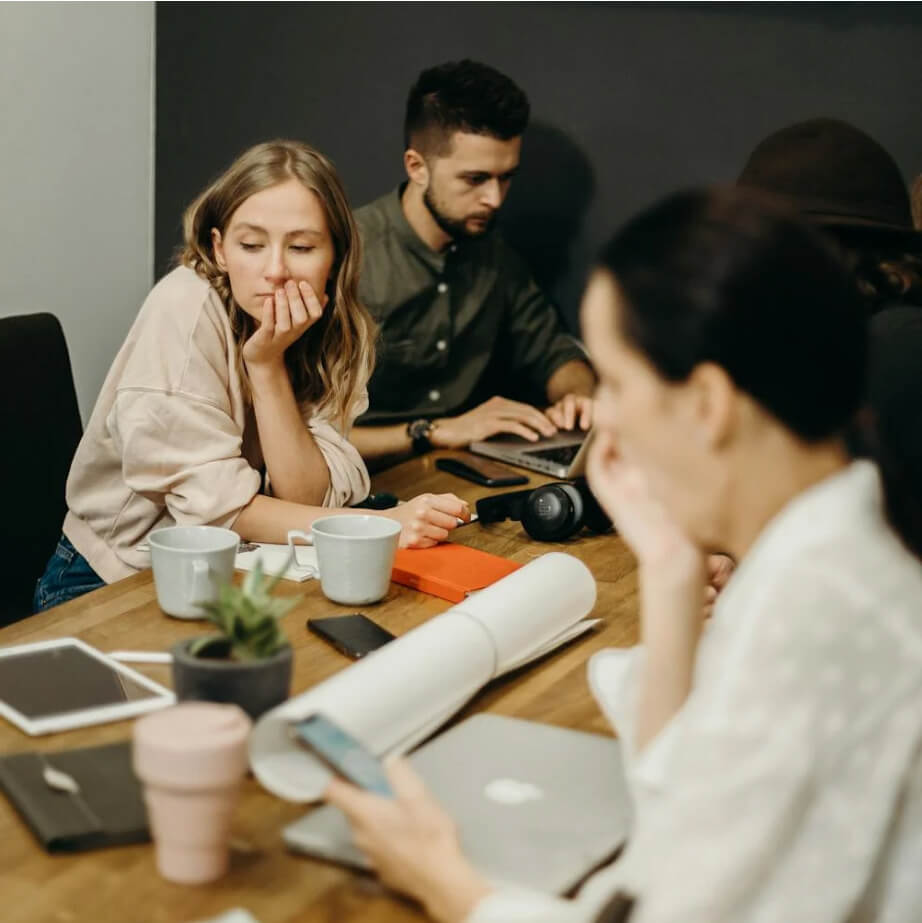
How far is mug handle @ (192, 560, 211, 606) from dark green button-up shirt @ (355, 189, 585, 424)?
1515 mm

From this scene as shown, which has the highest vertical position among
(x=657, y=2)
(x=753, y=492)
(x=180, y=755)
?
(x=657, y=2)

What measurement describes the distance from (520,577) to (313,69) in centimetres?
223

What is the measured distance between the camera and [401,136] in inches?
122

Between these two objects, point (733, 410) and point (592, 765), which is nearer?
point (733, 410)

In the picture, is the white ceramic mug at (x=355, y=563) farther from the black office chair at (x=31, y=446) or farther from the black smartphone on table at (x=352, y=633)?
the black office chair at (x=31, y=446)

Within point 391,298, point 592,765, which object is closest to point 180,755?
point 592,765

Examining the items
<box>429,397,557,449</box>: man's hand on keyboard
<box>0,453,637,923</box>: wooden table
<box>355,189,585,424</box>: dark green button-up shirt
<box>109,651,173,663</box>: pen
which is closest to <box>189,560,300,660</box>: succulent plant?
<box>0,453,637,923</box>: wooden table

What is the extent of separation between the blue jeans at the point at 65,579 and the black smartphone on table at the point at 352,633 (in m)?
0.60

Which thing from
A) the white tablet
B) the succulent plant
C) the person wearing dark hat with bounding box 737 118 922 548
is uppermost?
the person wearing dark hat with bounding box 737 118 922 548

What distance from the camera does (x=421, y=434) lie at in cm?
251

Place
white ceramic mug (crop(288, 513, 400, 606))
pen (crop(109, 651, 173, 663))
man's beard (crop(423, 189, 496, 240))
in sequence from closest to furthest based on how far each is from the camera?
pen (crop(109, 651, 173, 663))
white ceramic mug (crop(288, 513, 400, 606))
man's beard (crop(423, 189, 496, 240))

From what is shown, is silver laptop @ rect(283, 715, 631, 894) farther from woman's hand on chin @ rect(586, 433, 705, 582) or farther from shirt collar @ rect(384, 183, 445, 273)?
shirt collar @ rect(384, 183, 445, 273)

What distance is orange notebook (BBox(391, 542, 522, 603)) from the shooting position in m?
1.43

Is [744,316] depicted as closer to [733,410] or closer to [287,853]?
[733,410]
